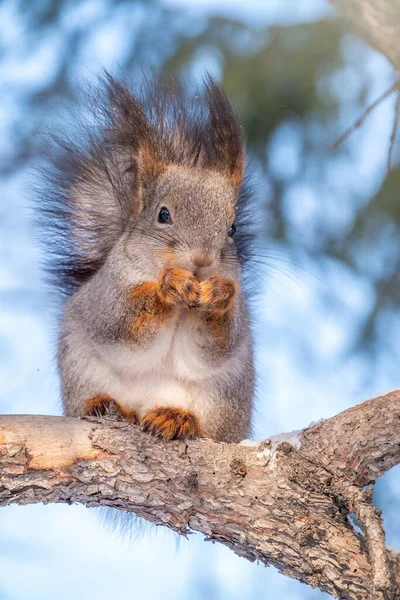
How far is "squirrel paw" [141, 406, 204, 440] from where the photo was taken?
2.43m

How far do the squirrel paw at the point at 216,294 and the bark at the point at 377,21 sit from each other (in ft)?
2.52

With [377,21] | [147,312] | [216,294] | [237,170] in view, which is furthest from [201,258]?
[377,21]

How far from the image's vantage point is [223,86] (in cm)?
312

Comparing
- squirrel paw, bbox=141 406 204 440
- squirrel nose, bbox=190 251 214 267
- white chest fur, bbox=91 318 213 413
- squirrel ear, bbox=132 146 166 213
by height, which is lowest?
squirrel paw, bbox=141 406 204 440

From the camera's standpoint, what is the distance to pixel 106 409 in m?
2.52

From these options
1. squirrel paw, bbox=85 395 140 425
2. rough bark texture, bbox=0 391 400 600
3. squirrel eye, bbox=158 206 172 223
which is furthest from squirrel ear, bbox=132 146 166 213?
rough bark texture, bbox=0 391 400 600

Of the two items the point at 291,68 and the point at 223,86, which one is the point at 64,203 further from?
the point at 291,68

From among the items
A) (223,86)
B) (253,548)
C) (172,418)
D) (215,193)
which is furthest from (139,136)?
(253,548)

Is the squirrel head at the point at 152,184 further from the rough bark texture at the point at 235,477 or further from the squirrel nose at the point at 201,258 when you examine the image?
the rough bark texture at the point at 235,477

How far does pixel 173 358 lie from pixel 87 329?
331 millimetres

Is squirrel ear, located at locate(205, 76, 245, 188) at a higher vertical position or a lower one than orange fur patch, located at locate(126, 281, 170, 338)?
higher

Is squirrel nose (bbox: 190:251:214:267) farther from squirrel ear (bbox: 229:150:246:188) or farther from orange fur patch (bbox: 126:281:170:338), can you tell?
squirrel ear (bbox: 229:150:246:188)

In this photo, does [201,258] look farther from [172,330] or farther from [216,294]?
[172,330]

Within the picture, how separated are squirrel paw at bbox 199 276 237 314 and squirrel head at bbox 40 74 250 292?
2.6 inches
